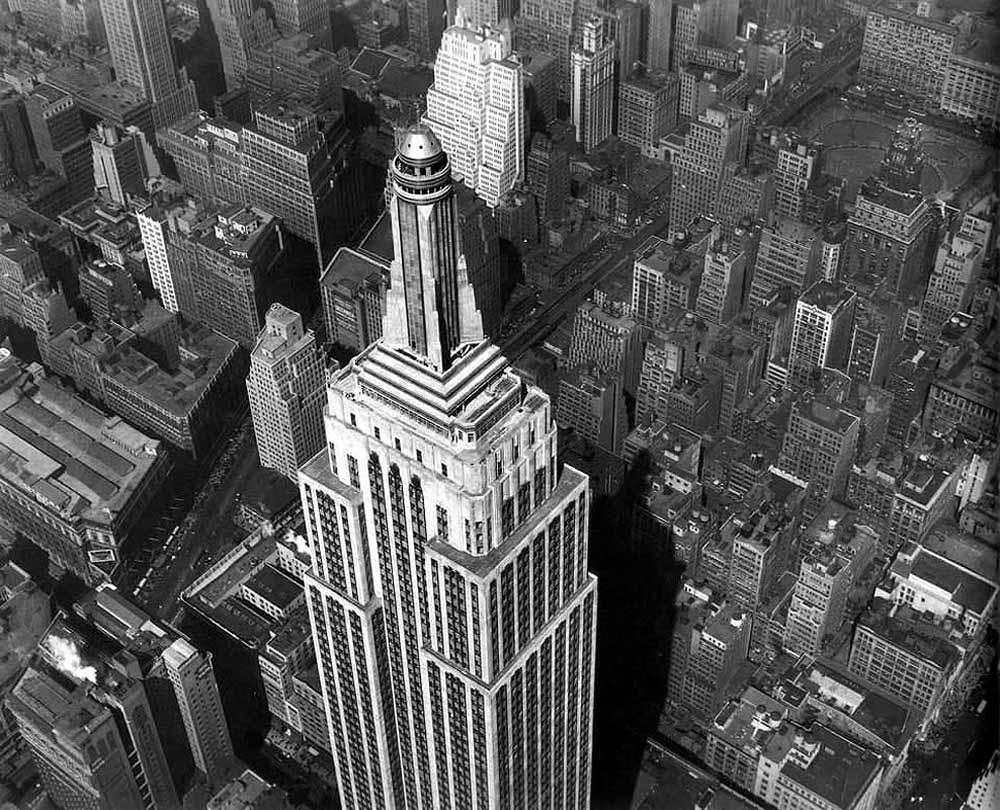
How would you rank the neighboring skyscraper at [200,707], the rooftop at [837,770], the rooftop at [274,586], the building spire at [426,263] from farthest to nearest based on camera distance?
1. the rooftop at [274,586]
2. the rooftop at [837,770]
3. the neighboring skyscraper at [200,707]
4. the building spire at [426,263]

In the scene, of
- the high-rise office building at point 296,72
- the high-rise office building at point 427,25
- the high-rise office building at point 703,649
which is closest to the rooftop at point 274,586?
the high-rise office building at point 703,649

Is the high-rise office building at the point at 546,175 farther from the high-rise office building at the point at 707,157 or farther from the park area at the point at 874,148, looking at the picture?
the park area at the point at 874,148

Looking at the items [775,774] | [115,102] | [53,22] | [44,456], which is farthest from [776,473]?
[53,22]

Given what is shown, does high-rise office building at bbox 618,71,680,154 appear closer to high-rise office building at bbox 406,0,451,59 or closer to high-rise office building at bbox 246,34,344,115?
high-rise office building at bbox 406,0,451,59

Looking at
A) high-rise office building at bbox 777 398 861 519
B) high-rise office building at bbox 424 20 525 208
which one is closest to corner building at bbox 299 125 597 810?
high-rise office building at bbox 777 398 861 519

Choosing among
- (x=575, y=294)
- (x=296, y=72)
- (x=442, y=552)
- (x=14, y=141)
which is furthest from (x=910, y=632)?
(x=14, y=141)

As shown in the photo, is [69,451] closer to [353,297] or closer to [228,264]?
[228,264]
